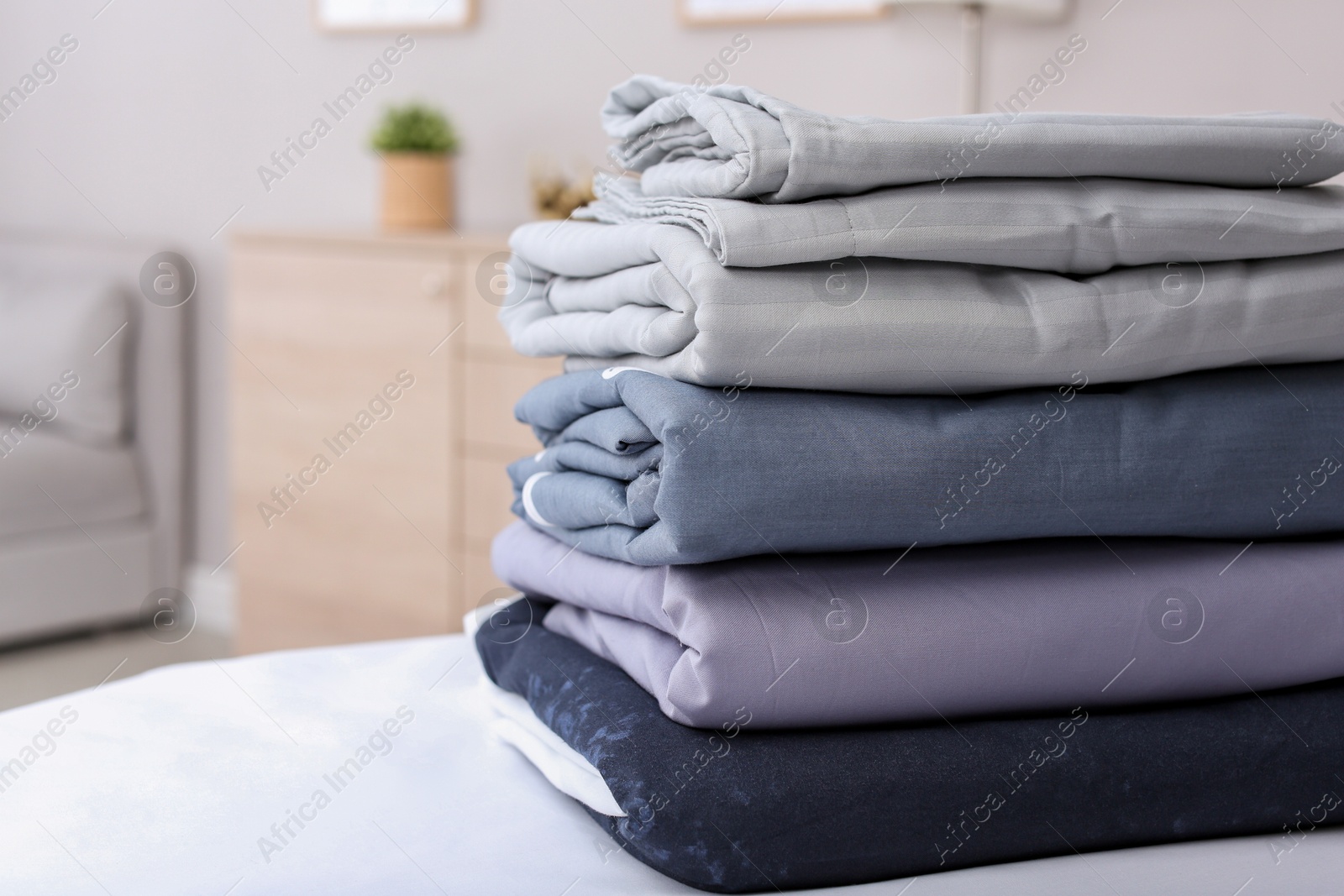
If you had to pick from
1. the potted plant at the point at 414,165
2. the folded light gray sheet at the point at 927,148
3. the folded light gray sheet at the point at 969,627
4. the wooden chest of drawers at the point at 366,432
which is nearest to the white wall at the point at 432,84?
the potted plant at the point at 414,165

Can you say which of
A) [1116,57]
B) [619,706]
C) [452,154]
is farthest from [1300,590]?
[452,154]

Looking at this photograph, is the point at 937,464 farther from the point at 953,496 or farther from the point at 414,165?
the point at 414,165

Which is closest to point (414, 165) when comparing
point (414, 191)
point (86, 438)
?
point (414, 191)

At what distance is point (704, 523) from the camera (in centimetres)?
62

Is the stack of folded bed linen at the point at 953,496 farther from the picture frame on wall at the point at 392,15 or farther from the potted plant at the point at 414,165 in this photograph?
the picture frame on wall at the point at 392,15

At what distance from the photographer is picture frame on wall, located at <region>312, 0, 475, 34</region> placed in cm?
282

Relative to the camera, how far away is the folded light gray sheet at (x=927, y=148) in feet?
2.11

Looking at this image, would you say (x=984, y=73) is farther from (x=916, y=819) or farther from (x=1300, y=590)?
(x=916, y=819)

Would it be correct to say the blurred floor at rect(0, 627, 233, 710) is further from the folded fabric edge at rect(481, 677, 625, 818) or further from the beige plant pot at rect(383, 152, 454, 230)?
the folded fabric edge at rect(481, 677, 625, 818)

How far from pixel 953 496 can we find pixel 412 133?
217 cm

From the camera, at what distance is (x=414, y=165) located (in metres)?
2.61

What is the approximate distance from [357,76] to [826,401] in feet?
8.57

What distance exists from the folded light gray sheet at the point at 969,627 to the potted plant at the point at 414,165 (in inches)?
78.8

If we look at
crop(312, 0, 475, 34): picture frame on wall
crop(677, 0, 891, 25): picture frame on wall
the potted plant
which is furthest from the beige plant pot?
crop(677, 0, 891, 25): picture frame on wall
